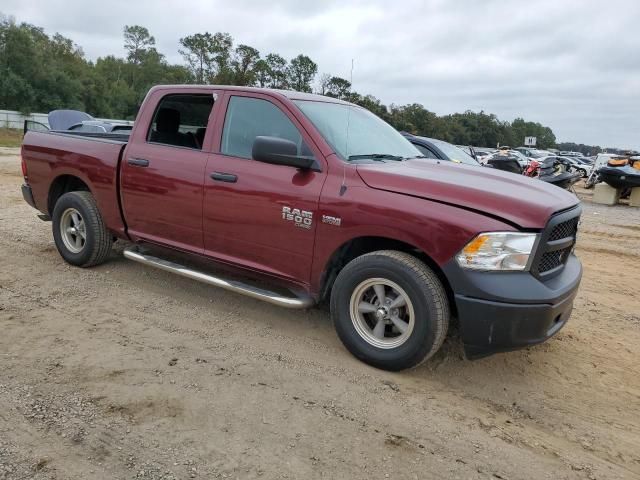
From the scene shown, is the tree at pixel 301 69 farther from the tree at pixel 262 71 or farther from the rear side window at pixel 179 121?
the rear side window at pixel 179 121

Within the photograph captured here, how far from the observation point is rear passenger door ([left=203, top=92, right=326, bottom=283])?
3869mm

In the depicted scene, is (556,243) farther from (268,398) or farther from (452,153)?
(452,153)

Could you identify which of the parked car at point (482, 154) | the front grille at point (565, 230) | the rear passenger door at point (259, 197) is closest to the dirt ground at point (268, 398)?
the rear passenger door at point (259, 197)

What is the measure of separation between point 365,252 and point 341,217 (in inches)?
16.5

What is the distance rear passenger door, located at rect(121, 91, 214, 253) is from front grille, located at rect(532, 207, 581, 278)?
2.61 meters

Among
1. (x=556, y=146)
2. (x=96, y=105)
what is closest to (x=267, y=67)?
(x=96, y=105)

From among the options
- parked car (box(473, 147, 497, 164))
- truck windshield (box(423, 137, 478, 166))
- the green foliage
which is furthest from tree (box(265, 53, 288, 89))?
truck windshield (box(423, 137, 478, 166))

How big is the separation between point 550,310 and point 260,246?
208cm

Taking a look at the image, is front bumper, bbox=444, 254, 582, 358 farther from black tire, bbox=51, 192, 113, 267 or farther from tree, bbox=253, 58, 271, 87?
tree, bbox=253, 58, 271, 87

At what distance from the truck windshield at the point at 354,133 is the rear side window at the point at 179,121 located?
106cm

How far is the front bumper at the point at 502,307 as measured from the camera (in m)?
3.19

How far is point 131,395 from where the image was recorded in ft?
10.5

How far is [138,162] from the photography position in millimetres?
4773

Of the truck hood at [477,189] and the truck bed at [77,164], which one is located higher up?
the truck hood at [477,189]
